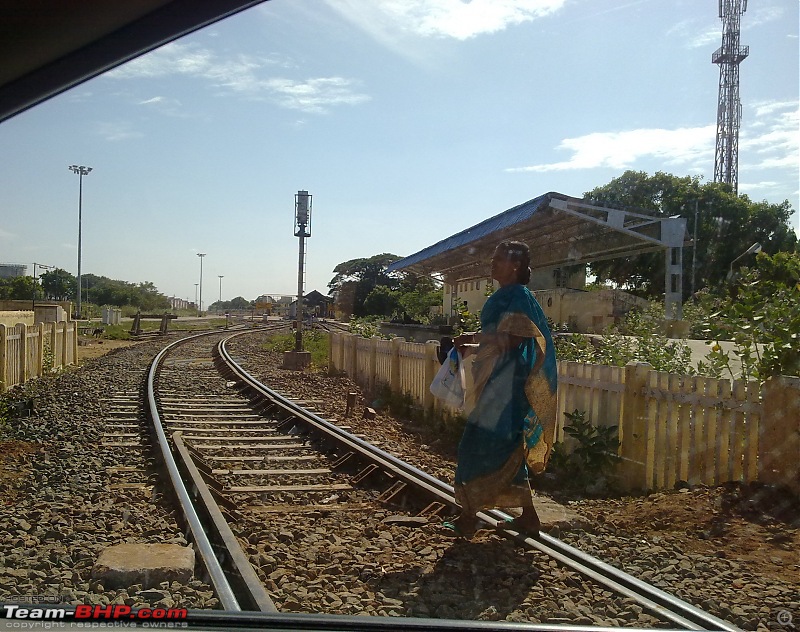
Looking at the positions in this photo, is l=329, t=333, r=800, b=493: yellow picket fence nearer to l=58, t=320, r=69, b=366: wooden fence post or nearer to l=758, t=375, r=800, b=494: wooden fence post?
l=758, t=375, r=800, b=494: wooden fence post

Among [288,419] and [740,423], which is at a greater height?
[740,423]

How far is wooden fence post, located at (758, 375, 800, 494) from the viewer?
17.0ft

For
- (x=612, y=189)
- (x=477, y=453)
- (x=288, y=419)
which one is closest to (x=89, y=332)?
(x=288, y=419)

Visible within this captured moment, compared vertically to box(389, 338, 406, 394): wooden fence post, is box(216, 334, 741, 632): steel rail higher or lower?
lower

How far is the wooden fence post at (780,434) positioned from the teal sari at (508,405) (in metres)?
1.97

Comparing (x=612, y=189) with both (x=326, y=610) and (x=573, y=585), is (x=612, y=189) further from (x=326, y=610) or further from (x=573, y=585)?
(x=326, y=610)

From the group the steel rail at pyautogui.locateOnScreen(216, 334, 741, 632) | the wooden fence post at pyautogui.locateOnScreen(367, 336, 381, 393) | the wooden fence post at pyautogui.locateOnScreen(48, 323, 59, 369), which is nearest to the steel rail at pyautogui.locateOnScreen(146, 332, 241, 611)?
the steel rail at pyautogui.locateOnScreen(216, 334, 741, 632)

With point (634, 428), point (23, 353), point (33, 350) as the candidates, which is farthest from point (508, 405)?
point (33, 350)

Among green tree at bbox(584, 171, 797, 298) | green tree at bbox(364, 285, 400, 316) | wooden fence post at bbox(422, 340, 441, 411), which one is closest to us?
green tree at bbox(584, 171, 797, 298)

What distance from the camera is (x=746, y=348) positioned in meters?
6.05

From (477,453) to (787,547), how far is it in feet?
6.35

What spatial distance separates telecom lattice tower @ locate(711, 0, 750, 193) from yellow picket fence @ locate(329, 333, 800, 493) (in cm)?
157

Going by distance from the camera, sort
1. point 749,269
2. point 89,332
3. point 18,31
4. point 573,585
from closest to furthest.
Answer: point 18,31 → point 573,585 → point 749,269 → point 89,332

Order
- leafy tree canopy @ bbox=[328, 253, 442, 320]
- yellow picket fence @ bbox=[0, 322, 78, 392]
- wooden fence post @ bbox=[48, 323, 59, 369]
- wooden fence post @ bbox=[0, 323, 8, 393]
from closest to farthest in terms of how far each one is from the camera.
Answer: wooden fence post @ bbox=[0, 323, 8, 393] → yellow picket fence @ bbox=[0, 322, 78, 392] → wooden fence post @ bbox=[48, 323, 59, 369] → leafy tree canopy @ bbox=[328, 253, 442, 320]
